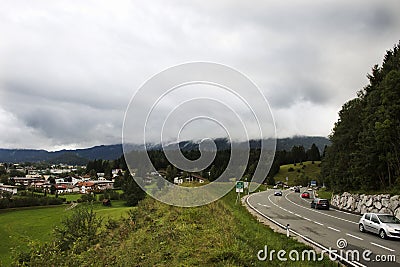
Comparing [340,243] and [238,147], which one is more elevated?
[238,147]

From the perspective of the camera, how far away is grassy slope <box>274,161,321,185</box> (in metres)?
132

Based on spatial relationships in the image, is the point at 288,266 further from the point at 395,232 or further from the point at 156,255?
the point at 395,232

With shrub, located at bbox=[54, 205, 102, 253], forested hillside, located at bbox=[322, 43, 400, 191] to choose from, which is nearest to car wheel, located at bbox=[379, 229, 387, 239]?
forested hillside, located at bbox=[322, 43, 400, 191]

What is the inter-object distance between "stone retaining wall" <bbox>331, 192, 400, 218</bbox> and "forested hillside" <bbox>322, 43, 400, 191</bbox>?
1.67 metres

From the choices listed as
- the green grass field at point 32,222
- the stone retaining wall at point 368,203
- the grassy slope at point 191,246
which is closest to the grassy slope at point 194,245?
the grassy slope at point 191,246

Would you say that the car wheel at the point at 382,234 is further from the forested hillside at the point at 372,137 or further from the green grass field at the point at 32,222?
the green grass field at the point at 32,222

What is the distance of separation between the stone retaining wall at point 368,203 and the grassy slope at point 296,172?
286ft

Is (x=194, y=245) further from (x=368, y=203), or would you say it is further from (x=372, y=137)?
(x=372, y=137)

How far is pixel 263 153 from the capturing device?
30.9ft

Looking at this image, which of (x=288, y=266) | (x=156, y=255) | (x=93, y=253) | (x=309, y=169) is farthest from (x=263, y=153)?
(x=309, y=169)

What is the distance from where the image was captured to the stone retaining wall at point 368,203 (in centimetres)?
2816

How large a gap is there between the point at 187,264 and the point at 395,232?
13.6 m

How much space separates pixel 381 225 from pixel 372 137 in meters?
17.0

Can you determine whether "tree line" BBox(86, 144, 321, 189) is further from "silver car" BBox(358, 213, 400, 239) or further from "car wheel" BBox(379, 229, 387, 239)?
"car wheel" BBox(379, 229, 387, 239)
